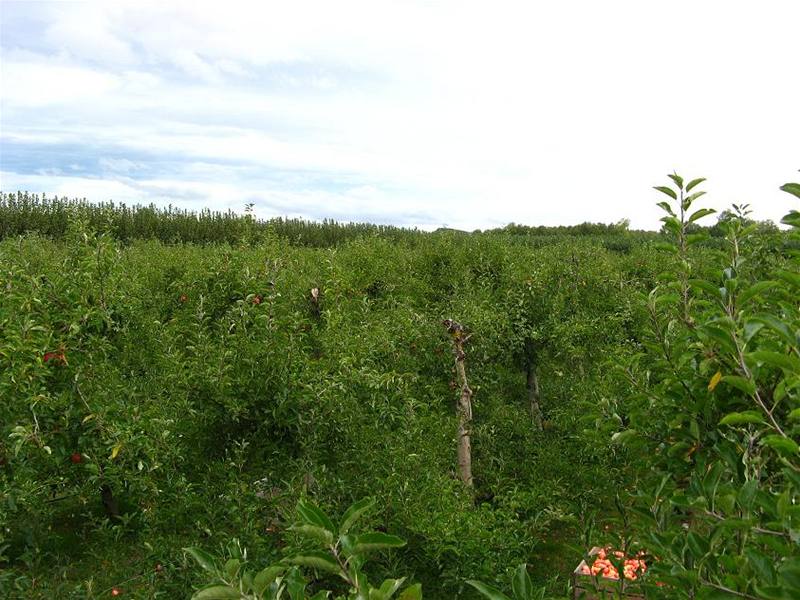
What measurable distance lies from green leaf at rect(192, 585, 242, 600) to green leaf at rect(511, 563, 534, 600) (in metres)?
0.68

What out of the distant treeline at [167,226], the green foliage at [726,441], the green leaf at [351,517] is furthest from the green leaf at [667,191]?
the distant treeline at [167,226]

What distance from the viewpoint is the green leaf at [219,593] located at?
4.86ft

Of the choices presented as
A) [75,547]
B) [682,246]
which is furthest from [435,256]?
[682,246]

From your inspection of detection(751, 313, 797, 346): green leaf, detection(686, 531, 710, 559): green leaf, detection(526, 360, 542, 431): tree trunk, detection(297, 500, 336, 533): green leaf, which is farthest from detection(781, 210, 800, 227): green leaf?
detection(526, 360, 542, 431): tree trunk

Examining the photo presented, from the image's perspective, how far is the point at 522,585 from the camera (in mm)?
1566

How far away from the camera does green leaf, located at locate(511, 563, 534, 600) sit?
1.57 meters

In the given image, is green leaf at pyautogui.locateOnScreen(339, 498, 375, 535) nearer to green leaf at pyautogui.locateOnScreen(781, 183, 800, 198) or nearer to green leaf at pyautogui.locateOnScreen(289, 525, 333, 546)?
green leaf at pyautogui.locateOnScreen(289, 525, 333, 546)

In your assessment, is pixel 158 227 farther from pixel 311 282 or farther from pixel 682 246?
pixel 682 246

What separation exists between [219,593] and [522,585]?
2.40ft

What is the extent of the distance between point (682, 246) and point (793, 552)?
1.40 metres

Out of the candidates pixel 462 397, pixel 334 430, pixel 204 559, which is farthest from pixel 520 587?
pixel 462 397

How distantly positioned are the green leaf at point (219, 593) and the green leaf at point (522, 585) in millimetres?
680

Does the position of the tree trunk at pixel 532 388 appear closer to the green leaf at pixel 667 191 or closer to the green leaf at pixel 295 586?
the green leaf at pixel 667 191

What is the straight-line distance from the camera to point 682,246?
2701 millimetres
